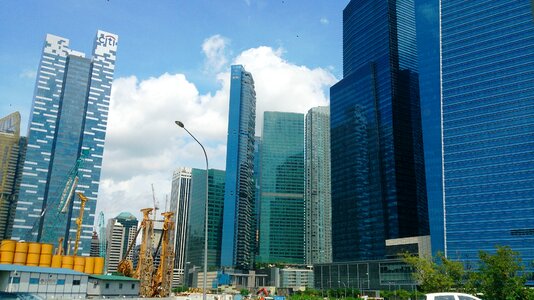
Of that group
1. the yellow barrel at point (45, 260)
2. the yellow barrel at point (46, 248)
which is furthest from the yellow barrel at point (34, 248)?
the yellow barrel at point (45, 260)

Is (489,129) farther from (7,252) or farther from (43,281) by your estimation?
(7,252)

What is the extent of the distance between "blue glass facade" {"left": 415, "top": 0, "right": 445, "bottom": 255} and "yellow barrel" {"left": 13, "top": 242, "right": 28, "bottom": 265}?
391ft

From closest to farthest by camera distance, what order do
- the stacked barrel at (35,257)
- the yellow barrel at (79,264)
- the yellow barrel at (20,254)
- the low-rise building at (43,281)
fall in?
the low-rise building at (43,281) < the stacked barrel at (35,257) < the yellow barrel at (20,254) < the yellow barrel at (79,264)

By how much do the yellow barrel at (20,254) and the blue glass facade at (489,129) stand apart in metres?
121

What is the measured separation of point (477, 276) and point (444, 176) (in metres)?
92.9

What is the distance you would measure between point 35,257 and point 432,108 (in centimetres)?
13007

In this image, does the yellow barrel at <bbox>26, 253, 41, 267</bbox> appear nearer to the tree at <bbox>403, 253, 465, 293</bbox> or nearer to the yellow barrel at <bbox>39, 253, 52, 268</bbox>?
the yellow barrel at <bbox>39, 253, 52, 268</bbox>

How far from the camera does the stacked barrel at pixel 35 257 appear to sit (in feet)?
260

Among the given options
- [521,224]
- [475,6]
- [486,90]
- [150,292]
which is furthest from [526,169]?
[150,292]

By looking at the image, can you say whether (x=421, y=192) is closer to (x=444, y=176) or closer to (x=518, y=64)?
(x=444, y=176)

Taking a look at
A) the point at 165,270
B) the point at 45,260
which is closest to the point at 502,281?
the point at 45,260

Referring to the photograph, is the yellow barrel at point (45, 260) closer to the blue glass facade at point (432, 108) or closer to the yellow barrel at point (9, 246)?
the yellow barrel at point (9, 246)

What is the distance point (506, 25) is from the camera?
143 metres

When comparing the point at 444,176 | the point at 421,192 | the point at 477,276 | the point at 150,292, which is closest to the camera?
the point at 477,276
